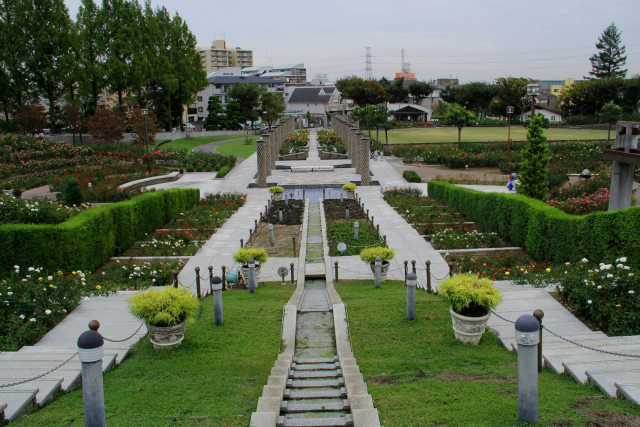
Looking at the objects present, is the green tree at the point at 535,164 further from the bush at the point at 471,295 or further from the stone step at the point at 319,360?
the stone step at the point at 319,360

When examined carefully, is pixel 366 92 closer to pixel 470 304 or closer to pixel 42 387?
pixel 470 304

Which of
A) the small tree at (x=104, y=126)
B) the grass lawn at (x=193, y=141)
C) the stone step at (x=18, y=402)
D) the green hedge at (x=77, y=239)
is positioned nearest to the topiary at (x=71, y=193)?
the green hedge at (x=77, y=239)

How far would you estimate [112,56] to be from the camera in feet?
159

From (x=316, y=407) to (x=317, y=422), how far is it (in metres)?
0.45

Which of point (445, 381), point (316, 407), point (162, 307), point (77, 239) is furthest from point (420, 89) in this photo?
point (316, 407)

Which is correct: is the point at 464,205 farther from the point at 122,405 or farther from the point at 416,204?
the point at 122,405

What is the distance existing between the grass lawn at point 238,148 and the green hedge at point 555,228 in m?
30.4

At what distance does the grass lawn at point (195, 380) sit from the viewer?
5293 mm

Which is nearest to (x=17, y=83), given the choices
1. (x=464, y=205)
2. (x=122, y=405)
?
(x=464, y=205)

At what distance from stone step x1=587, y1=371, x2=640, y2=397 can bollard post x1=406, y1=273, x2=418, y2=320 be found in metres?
3.28

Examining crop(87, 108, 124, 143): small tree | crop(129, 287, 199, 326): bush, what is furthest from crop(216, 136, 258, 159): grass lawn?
crop(129, 287, 199, 326): bush

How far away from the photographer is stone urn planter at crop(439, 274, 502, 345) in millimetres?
7551

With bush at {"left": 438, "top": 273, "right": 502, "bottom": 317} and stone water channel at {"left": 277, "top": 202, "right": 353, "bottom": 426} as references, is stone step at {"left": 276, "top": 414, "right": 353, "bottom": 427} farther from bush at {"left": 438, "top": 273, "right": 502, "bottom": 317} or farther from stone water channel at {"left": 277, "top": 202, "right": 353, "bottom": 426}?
bush at {"left": 438, "top": 273, "right": 502, "bottom": 317}

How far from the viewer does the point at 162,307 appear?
7.61m
